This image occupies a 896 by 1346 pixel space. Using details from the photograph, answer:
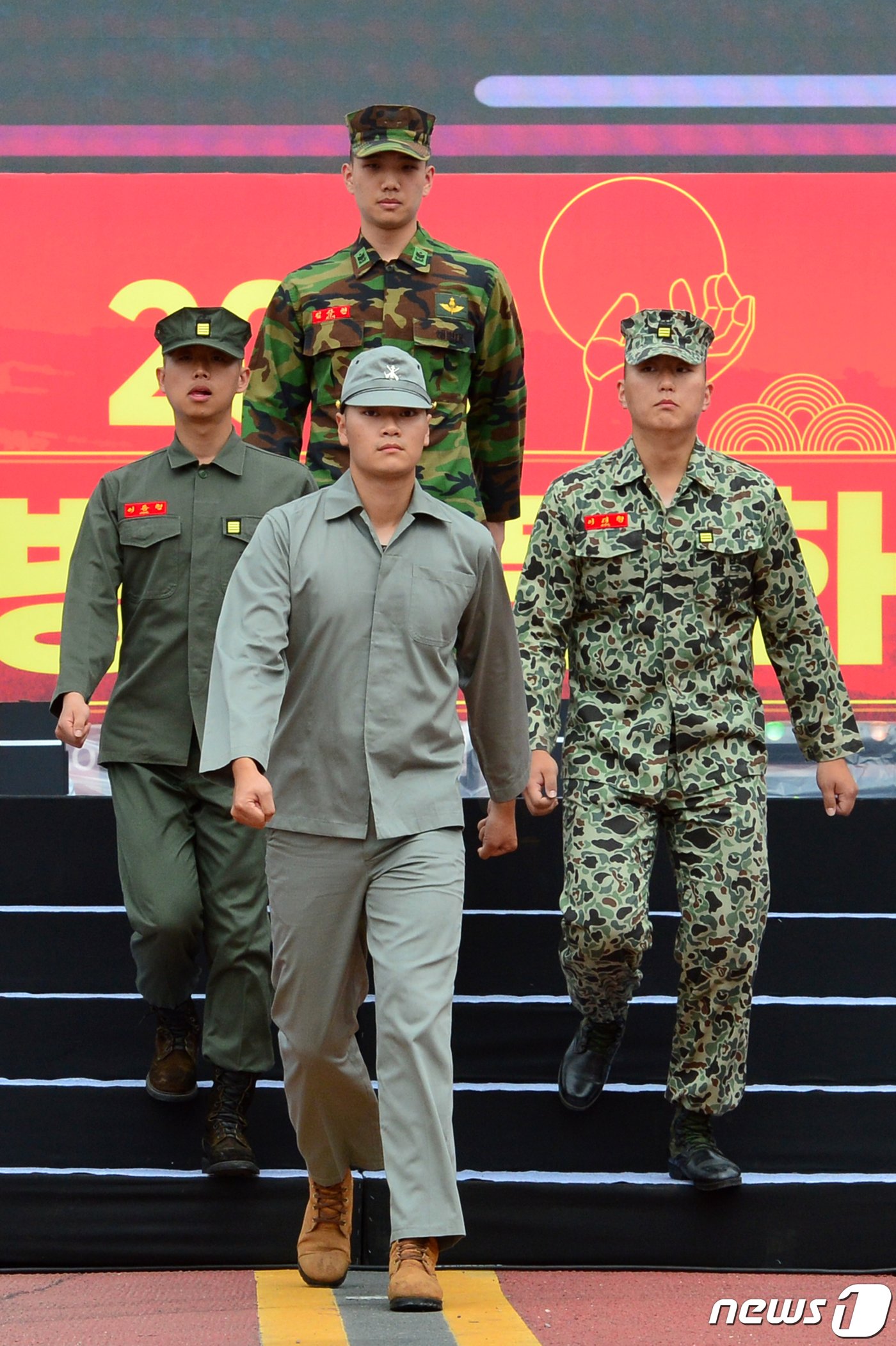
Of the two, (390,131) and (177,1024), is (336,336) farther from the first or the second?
(177,1024)

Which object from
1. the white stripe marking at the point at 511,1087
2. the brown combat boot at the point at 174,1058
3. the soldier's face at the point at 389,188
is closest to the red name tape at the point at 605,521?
the soldier's face at the point at 389,188

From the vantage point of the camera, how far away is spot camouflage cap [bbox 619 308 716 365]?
407 cm

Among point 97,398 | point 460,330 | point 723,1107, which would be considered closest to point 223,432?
point 460,330

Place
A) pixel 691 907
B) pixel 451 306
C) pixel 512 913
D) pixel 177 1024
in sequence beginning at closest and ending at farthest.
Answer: pixel 691 907
pixel 177 1024
pixel 451 306
pixel 512 913

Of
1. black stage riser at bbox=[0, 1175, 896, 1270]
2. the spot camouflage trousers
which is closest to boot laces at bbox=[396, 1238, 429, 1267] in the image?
black stage riser at bbox=[0, 1175, 896, 1270]

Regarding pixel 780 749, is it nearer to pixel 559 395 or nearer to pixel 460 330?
pixel 559 395

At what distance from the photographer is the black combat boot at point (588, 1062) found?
13.6 feet

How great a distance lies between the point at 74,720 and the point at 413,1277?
4.50 feet

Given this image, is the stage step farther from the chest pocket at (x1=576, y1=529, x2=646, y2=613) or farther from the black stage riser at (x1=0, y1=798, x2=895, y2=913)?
the chest pocket at (x1=576, y1=529, x2=646, y2=613)

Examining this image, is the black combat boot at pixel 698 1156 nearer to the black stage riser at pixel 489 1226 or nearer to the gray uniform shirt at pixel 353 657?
the black stage riser at pixel 489 1226

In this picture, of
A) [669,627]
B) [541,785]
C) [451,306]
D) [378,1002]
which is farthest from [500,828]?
[451,306]

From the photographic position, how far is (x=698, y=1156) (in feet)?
13.1

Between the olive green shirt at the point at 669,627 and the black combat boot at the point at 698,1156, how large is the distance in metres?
0.73

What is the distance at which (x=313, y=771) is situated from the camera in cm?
357
